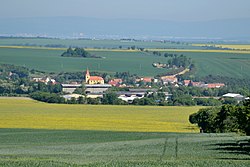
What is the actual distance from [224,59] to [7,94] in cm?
7010

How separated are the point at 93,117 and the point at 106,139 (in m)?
18.8

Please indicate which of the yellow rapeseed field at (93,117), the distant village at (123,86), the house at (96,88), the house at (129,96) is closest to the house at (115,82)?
the distant village at (123,86)

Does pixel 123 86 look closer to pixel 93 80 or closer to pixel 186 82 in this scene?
pixel 93 80

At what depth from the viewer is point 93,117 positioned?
62.6 metres

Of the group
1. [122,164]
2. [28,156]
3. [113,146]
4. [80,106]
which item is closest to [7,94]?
[80,106]

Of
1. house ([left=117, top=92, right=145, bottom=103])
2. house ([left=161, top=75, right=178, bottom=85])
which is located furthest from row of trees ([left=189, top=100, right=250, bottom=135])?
house ([left=161, top=75, right=178, bottom=85])

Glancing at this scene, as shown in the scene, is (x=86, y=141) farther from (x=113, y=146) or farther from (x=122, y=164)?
(x=122, y=164)

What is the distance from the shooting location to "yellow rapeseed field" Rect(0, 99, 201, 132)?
55.2 metres

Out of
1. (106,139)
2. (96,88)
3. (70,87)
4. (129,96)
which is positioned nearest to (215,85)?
(96,88)

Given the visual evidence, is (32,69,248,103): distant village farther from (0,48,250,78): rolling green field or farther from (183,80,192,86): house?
(0,48,250,78): rolling green field

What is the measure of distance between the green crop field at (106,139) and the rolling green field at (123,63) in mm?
52687

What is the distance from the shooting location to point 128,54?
16962cm

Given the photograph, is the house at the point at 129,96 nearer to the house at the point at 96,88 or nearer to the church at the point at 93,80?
the house at the point at 96,88

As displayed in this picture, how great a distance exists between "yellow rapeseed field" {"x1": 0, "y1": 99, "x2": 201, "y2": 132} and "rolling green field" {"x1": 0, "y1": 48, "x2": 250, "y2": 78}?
5207 centimetres
